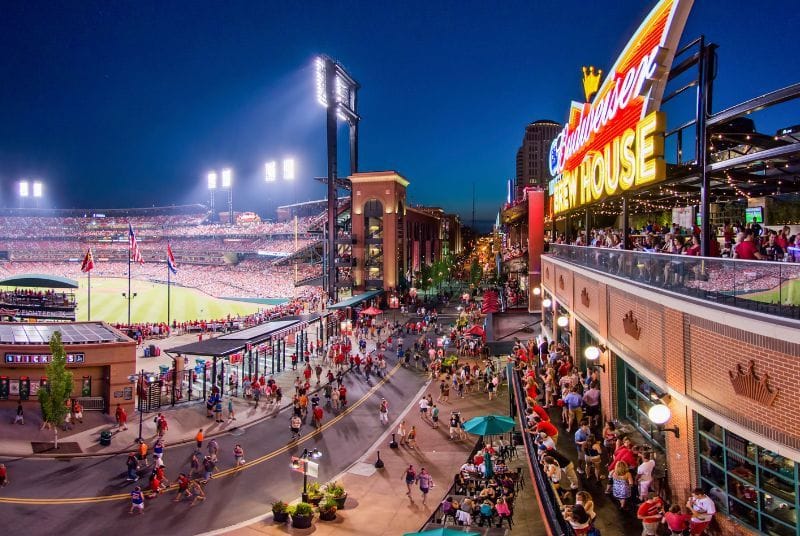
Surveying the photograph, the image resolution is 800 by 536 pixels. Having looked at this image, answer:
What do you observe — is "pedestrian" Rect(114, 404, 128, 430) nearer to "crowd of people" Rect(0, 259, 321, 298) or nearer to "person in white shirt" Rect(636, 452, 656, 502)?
"person in white shirt" Rect(636, 452, 656, 502)

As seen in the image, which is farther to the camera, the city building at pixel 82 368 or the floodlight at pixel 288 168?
the floodlight at pixel 288 168

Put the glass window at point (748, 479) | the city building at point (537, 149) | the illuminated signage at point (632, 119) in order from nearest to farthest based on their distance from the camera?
the glass window at point (748, 479)
the illuminated signage at point (632, 119)
the city building at point (537, 149)

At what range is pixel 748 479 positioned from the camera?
8055 mm

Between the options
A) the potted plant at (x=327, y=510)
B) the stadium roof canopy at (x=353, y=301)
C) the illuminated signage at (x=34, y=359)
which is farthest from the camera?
the stadium roof canopy at (x=353, y=301)

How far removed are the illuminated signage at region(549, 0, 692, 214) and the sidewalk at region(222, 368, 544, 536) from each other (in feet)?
33.4

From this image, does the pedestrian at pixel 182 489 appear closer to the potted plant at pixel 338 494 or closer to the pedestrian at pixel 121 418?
the potted plant at pixel 338 494

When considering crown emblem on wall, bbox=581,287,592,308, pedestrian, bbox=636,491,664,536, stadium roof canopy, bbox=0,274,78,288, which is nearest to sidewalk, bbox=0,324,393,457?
Result: crown emblem on wall, bbox=581,287,592,308

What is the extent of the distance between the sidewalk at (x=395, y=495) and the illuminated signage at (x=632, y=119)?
10.2 metres

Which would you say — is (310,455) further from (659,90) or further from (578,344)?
(659,90)

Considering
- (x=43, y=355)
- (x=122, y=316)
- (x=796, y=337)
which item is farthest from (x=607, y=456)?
(x=122, y=316)

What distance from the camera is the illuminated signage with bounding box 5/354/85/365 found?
86.1 ft

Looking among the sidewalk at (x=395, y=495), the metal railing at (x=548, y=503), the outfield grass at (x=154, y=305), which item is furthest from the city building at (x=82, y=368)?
the outfield grass at (x=154, y=305)

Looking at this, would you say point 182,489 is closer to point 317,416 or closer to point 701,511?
point 317,416

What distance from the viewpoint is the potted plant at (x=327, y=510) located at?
54.6ft
